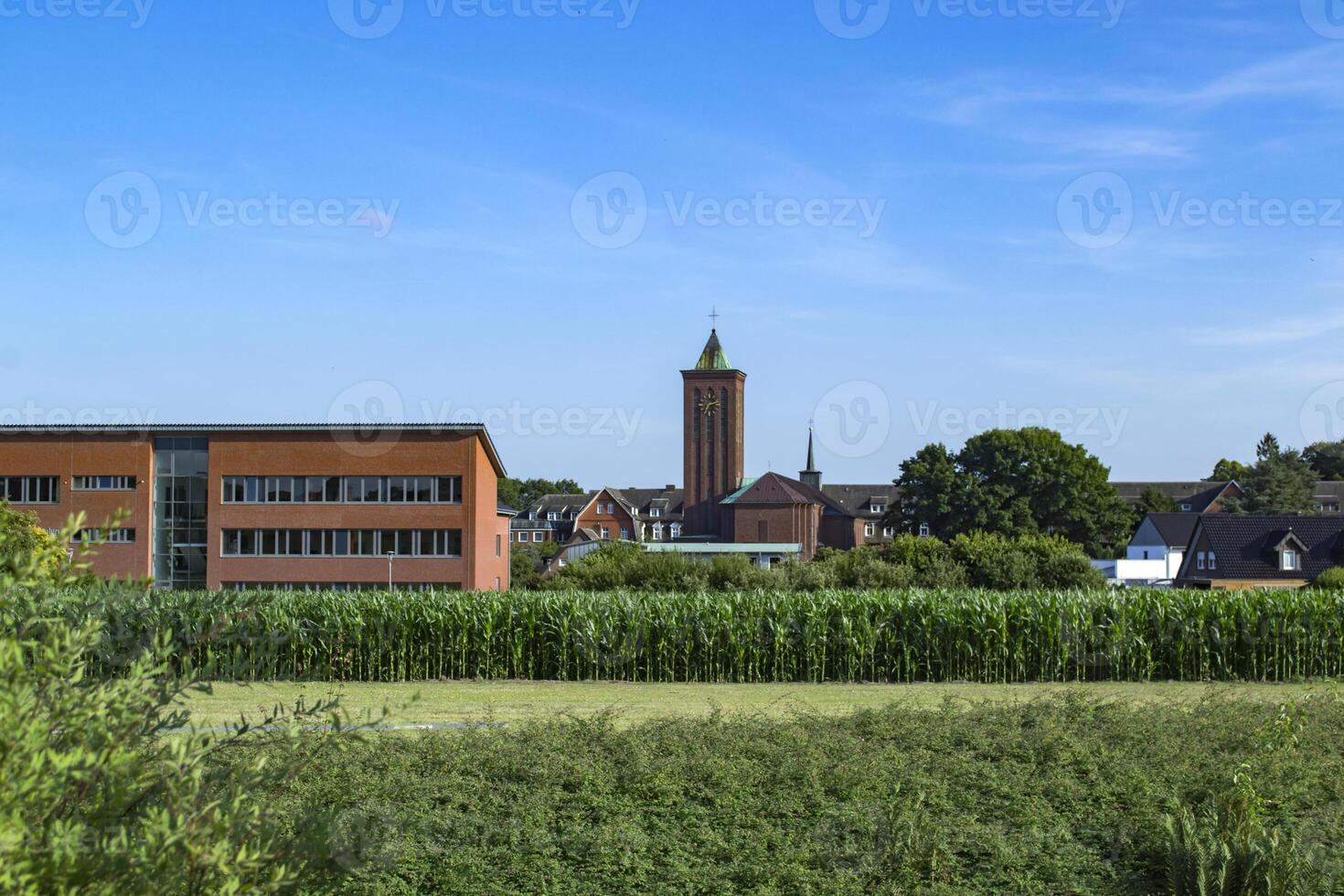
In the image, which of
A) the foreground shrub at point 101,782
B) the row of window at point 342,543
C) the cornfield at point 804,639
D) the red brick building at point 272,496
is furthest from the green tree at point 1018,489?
the foreground shrub at point 101,782

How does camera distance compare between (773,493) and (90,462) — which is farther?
(773,493)

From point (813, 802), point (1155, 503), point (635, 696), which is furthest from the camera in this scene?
point (1155, 503)

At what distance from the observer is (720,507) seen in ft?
384

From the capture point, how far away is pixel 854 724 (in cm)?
1380

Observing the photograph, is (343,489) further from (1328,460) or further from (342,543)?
(1328,460)

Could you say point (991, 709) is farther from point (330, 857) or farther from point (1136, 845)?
point (330, 857)

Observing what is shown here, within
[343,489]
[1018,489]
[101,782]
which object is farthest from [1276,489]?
[101,782]

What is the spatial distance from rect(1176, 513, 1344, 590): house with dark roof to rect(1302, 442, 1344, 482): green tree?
267 ft

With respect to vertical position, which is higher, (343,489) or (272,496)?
(343,489)

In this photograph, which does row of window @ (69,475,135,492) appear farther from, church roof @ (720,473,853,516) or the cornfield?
church roof @ (720,473,853,516)

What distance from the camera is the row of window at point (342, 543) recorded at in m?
57.4

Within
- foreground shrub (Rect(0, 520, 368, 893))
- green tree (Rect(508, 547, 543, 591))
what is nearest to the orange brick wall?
green tree (Rect(508, 547, 543, 591))

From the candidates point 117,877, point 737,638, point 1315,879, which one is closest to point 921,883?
point 1315,879

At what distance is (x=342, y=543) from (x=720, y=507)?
62.6 meters
